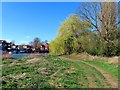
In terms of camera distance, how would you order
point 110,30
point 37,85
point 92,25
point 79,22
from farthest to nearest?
point 79,22 < point 92,25 < point 110,30 < point 37,85

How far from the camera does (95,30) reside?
2847 centimetres

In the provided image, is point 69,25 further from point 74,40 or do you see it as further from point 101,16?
point 101,16

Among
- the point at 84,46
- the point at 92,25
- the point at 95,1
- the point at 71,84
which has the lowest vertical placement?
the point at 71,84

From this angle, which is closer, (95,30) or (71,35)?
(95,30)

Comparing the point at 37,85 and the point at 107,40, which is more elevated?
the point at 107,40

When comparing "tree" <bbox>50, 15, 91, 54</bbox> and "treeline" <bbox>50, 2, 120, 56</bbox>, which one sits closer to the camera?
"treeline" <bbox>50, 2, 120, 56</bbox>

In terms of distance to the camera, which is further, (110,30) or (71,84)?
(110,30)

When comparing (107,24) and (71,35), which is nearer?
(107,24)

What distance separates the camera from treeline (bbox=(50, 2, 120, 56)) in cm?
2667

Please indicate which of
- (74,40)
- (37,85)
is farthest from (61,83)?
(74,40)

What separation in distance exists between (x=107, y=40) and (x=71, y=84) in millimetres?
18873

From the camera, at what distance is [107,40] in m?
27.2

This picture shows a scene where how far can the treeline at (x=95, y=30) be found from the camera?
26.7 m

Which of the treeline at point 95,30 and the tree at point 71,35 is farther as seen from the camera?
the tree at point 71,35
